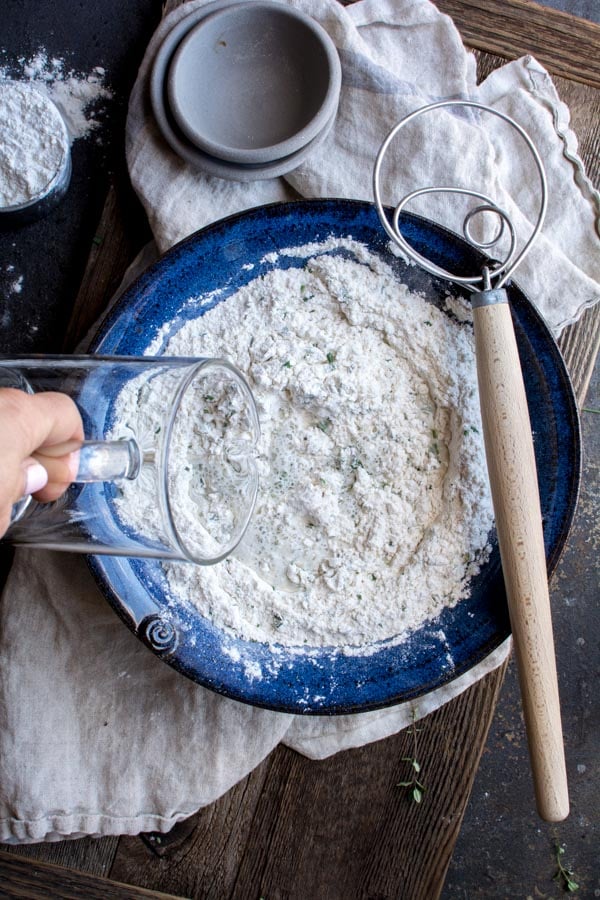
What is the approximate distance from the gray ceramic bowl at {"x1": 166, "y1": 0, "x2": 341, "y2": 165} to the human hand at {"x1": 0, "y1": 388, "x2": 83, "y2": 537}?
20.4 inches

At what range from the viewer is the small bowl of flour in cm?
124

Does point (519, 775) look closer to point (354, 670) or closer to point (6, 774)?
point (354, 670)

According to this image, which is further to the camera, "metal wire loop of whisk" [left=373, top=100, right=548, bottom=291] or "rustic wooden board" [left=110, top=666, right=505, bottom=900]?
"rustic wooden board" [left=110, top=666, right=505, bottom=900]

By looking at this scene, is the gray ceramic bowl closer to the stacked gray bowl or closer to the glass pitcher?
Result: the stacked gray bowl

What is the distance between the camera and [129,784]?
1.19 metres

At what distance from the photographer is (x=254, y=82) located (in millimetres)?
1222

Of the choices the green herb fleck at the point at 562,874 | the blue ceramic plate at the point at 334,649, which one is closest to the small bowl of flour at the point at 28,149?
the blue ceramic plate at the point at 334,649

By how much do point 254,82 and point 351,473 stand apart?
663mm

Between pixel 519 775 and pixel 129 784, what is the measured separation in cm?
75

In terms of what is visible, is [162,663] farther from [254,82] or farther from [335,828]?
[254,82]

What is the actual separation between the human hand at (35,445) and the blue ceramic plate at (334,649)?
241 millimetres

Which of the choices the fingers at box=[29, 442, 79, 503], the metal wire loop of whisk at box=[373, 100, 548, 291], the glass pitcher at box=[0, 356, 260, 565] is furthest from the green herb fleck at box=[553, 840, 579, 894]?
the fingers at box=[29, 442, 79, 503]

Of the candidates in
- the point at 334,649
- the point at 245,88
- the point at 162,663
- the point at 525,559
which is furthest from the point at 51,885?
the point at 245,88

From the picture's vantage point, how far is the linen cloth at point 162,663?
1185 millimetres
